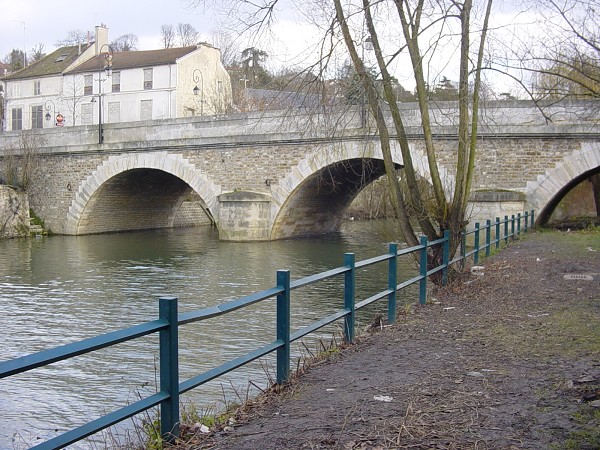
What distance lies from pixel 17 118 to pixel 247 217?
3124cm

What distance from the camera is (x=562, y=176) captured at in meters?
19.8

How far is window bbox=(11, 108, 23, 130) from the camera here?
161 ft

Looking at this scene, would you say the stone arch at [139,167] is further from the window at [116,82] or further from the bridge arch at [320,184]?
the window at [116,82]

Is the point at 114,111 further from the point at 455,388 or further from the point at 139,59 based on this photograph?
the point at 455,388

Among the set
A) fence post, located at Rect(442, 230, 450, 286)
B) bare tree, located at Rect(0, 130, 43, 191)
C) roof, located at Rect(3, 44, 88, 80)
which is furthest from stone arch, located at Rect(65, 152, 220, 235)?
roof, located at Rect(3, 44, 88, 80)

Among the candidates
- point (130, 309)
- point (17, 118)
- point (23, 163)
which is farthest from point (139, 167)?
point (17, 118)

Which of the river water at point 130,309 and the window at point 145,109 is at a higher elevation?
the window at point 145,109

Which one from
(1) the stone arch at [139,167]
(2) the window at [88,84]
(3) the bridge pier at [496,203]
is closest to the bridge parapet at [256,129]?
(1) the stone arch at [139,167]

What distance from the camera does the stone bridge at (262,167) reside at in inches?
784

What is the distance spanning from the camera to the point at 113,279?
614 inches

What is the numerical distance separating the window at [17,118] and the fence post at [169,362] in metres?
48.6

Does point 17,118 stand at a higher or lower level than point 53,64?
lower

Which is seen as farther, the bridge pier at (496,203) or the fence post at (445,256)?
the bridge pier at (496,203)

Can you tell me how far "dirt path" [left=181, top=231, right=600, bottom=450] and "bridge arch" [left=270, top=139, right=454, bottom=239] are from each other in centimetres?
1292
